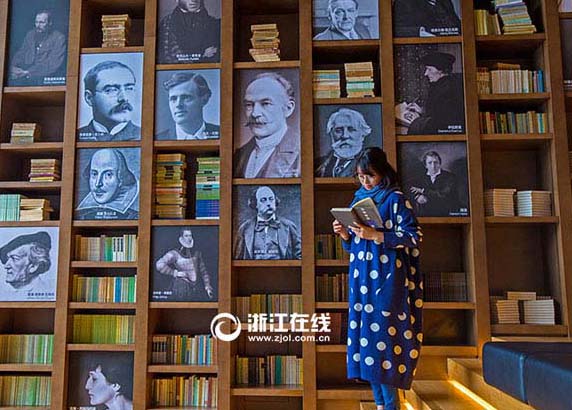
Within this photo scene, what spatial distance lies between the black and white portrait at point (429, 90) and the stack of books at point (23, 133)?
251 centimetres

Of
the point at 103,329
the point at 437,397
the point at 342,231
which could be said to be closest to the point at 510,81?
the point at 342,231

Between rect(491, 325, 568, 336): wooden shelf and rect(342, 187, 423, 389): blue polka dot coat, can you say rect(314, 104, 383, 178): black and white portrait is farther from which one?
rect(491, 325, 568, 336): wooden shelf

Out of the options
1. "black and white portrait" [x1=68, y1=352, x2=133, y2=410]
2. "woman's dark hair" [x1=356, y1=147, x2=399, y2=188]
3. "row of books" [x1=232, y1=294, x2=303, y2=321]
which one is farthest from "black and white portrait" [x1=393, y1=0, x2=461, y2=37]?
"black and white portrait" [x1=68, y1=352, x2=133, y2=410]

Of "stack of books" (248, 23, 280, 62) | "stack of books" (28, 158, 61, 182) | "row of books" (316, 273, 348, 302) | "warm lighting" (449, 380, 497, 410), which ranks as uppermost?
"stack of books" (248, 23, 280, 62)

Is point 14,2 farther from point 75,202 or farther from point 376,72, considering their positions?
point 376,72

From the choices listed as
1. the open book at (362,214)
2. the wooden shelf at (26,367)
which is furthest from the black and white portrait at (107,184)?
the open book at (362,214)

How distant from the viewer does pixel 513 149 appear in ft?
13.2

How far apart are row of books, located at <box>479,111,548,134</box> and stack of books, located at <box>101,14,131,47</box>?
251 cm

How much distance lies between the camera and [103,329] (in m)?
3.83

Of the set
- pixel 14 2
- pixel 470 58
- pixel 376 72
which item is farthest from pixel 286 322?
pixel 14 2

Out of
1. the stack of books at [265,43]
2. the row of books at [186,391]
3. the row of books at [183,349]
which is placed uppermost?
the stack of books at [265,43]

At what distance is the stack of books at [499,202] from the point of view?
3.69 m

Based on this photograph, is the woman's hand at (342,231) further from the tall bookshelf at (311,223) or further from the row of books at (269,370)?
the row of books at (269,370)

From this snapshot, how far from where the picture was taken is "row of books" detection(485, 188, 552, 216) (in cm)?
367
